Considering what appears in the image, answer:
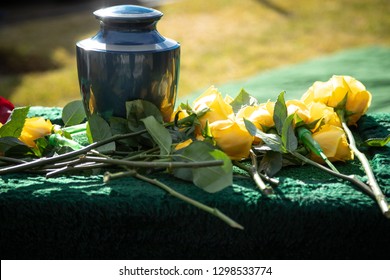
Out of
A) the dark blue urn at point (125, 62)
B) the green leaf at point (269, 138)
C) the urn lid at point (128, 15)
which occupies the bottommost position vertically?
the green leaf at point (269, 138)

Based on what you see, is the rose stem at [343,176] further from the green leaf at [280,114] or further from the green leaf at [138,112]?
the green leaf at [138,112]

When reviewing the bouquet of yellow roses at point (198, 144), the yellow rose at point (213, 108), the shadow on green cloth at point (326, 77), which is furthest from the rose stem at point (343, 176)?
the shadow on green cloth at point (326, 77)

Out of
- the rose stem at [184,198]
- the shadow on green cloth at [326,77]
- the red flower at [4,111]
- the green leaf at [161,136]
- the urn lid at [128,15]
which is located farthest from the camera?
the shadow on green cloth at [326,77]

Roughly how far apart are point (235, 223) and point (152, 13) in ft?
1.41

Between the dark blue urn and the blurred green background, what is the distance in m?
2.58

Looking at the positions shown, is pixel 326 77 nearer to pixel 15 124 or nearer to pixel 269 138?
pixel 269 138

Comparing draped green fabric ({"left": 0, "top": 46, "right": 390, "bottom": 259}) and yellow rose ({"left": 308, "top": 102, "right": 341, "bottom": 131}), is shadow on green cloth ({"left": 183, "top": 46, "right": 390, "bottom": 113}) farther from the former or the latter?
draped green fabric ({"left": 0, "top": 46, "right": 390, "bottom": 259})

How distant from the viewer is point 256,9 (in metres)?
6.42

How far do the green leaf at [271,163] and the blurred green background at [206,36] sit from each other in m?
2.74

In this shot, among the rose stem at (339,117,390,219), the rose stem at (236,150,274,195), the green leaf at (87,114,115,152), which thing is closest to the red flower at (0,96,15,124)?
the green leaf at (87,114,115,152)

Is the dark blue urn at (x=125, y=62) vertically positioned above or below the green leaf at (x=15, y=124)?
above

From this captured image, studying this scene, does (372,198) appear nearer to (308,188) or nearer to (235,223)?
(308,188)

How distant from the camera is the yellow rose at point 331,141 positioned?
101 centimetres

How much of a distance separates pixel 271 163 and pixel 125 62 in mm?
290
